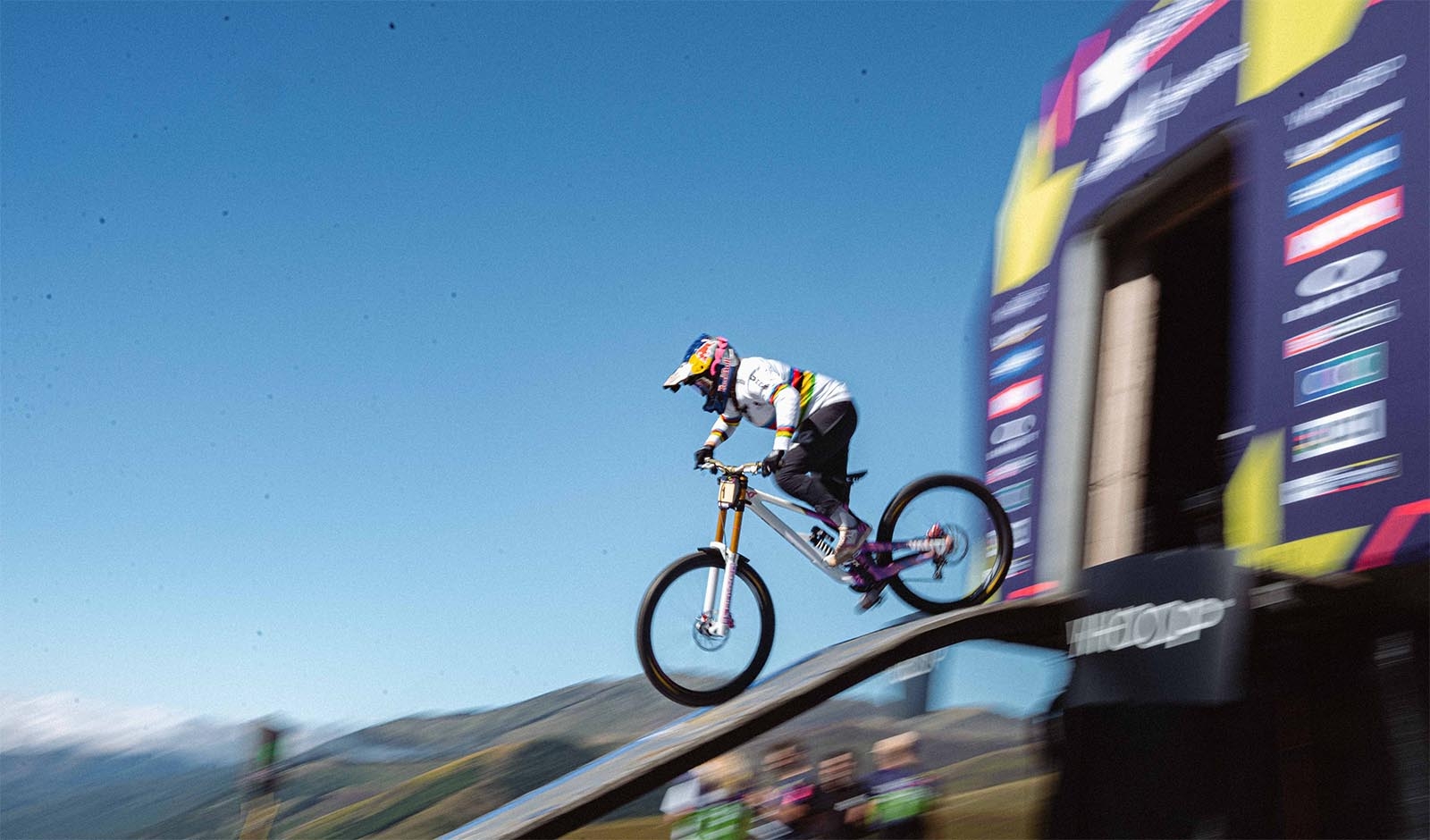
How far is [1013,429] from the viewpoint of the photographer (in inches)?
400

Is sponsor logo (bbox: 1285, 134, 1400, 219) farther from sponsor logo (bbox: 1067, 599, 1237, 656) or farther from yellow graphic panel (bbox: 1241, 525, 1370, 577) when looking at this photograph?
sponsor logo (bbox: 1067, 599, 1237, 656)

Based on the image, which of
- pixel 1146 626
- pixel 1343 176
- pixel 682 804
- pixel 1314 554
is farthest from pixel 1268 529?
pixel 682 804

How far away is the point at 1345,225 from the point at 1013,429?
3509mm

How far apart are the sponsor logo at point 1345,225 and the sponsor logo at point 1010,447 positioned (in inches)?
112

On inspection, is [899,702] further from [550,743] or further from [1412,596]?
[550,743]

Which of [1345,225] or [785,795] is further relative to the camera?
[1345,225]

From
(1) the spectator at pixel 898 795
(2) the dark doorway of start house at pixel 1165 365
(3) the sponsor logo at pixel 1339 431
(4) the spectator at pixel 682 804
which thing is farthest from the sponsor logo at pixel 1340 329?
(4) the spectator at pixel 682 804

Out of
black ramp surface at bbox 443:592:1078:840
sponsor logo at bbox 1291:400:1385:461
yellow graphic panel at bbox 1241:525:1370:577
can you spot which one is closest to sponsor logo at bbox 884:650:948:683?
black ramp surface at bbox 443:592:1078:840

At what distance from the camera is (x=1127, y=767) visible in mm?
7383

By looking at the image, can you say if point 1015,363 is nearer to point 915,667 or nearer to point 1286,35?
point 1286,35

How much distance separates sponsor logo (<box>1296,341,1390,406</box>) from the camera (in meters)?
6.73

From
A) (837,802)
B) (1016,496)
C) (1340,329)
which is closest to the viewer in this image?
(837,802)

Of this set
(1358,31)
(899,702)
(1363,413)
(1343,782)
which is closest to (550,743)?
(899,702)

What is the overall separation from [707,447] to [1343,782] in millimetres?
4428
